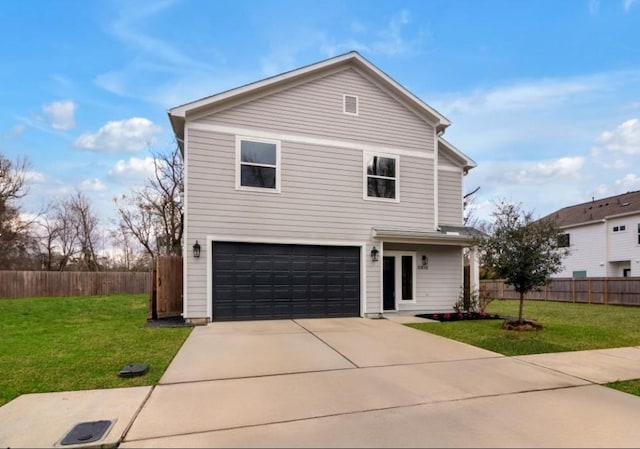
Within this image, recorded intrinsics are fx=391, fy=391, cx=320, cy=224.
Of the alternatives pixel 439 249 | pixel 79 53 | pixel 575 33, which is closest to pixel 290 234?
pixel 439 249

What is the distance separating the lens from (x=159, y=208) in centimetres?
2447

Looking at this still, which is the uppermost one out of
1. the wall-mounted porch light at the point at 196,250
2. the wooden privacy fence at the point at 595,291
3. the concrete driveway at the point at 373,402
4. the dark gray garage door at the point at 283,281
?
the wall-mounted porch light at the point at 196,250

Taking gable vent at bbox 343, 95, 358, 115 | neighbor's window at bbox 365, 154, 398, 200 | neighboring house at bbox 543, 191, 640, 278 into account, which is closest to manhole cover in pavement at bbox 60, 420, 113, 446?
neighbor's window at bbox 365, 154, 398, 200

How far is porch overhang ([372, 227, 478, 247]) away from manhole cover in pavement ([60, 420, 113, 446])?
9.08 metres

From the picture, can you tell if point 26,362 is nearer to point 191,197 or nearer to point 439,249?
point 191,197

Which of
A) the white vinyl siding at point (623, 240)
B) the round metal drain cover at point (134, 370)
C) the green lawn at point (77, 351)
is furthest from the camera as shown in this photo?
the white vinyl siding at point (623, 240)

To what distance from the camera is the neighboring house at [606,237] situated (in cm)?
2477

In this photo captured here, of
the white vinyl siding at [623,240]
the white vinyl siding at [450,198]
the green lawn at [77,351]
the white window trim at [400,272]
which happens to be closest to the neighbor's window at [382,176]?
the white window trim at [400,272]

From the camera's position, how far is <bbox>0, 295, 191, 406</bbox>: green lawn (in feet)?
16.6

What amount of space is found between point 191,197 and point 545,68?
45.1ft

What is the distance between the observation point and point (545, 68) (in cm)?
1478

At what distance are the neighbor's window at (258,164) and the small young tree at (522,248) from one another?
6040mm

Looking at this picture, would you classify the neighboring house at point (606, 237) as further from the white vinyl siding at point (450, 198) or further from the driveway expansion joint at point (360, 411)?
the driveway expansion joint at point (360, 411)

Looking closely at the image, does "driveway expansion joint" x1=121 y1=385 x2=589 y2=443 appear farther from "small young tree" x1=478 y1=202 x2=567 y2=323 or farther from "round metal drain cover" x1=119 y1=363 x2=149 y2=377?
"small young tree" x1=478 y1=202 x2=567 y2=323
